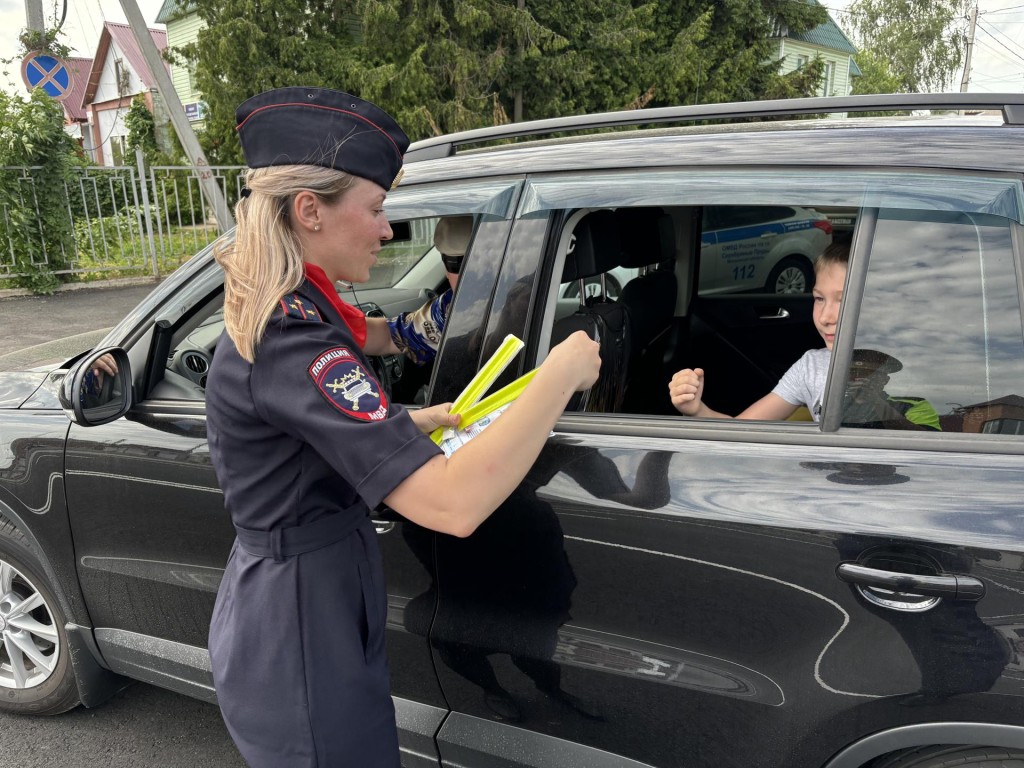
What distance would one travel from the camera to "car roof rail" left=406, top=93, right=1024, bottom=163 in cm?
161

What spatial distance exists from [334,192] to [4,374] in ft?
6.26

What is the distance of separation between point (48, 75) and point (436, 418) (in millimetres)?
10917

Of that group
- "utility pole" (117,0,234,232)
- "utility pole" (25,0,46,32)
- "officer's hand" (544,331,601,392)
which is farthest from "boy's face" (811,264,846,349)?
"utility pole" (25,0,46,32)

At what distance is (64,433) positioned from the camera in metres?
2.29

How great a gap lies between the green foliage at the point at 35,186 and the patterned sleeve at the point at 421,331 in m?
9.30

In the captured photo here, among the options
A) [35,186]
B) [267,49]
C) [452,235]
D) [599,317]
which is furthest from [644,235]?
[267,49]

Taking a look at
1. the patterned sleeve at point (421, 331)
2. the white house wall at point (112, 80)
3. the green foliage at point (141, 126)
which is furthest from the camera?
the white house wall at point (112, 80)

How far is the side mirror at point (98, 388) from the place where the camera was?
197 centimetres

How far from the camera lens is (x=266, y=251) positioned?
1.26m

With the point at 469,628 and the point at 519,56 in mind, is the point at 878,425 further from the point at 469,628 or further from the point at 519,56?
the point at 519,56

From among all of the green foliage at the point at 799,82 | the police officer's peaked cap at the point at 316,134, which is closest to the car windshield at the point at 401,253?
the police officer's peaked cap at the point at 316,134

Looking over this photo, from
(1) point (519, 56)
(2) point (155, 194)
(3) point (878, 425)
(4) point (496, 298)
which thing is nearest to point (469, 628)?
(4) point (496, 298)

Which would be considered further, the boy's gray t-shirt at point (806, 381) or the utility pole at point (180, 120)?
the utility pole at point (180, 120)

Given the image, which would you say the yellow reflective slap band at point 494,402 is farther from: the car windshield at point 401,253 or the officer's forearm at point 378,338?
the car windshield at point 401,253
